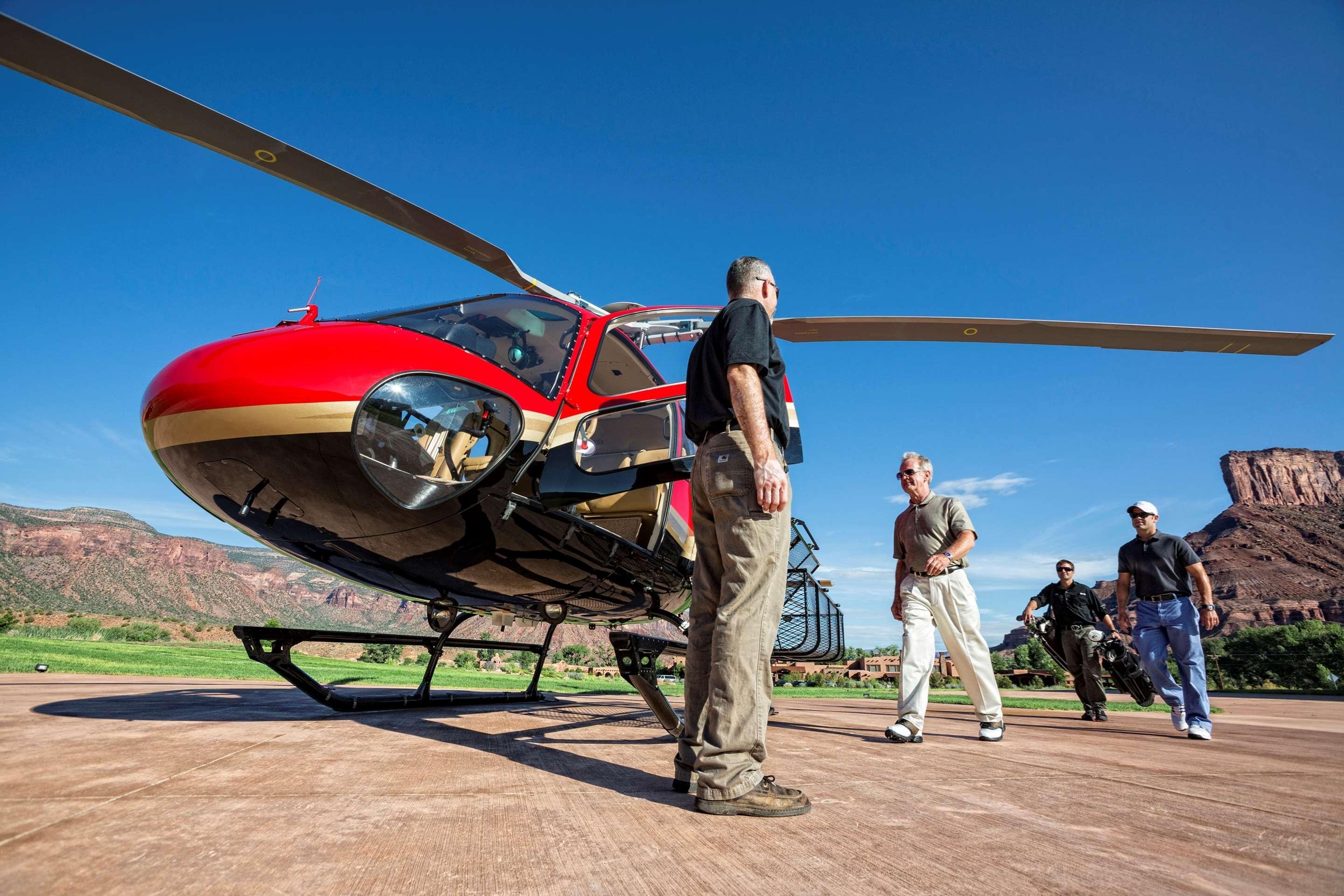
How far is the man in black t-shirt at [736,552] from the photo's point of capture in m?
2.09

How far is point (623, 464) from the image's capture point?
147 inches

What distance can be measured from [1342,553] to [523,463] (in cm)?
12175

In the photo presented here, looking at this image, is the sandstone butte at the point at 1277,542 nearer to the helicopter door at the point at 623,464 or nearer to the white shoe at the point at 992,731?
the white shoe at the point at 992,731

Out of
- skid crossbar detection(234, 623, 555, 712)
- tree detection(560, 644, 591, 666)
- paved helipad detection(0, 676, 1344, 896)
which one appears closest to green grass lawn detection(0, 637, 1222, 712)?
skid crossbar detection(234, 623, 555, 712)

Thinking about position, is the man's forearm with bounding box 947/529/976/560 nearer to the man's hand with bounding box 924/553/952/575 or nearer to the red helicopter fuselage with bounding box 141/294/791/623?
the man's hand with bounding box 924/553/952/575

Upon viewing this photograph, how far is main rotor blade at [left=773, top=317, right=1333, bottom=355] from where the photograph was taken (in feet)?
17.9

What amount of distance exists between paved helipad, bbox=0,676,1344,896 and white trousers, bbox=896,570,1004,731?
0.83m

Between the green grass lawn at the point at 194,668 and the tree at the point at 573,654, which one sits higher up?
the green grass lawn at the point at 194,668

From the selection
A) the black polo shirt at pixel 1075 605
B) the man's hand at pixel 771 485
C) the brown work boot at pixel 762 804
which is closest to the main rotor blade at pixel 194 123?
the man's hand at pixel 771 485

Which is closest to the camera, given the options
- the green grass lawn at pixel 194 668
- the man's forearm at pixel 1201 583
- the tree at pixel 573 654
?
the man's forearm at pixel 1201 583

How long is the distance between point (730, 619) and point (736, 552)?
0.76 ft

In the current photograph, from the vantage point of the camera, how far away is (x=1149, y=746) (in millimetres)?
4457

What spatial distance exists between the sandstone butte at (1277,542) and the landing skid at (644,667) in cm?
8990

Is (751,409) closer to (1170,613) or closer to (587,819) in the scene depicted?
(587,819)
